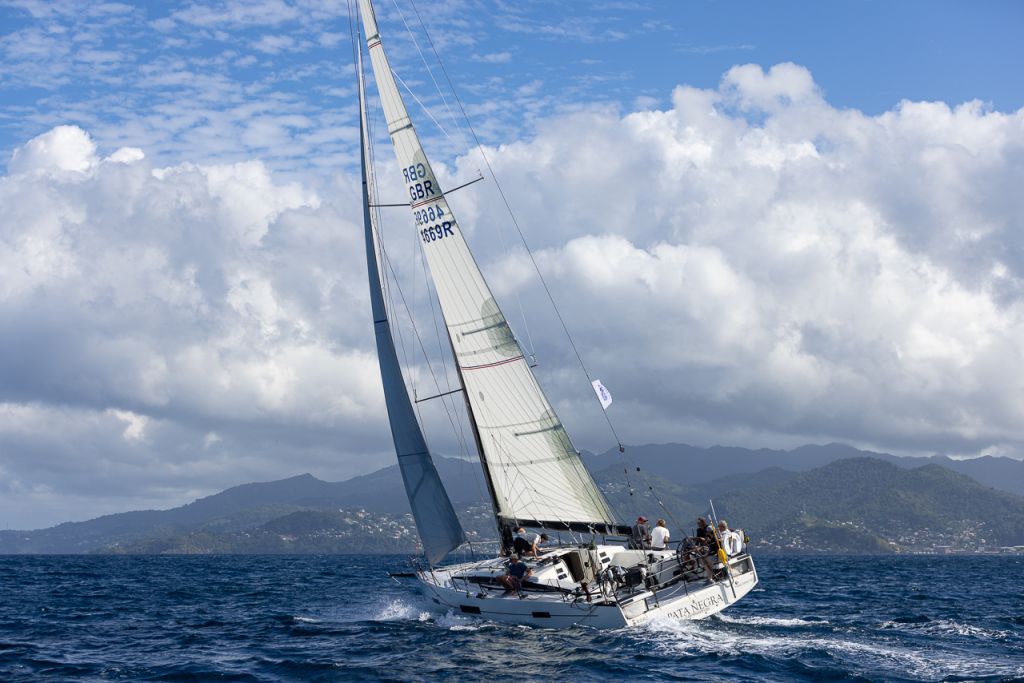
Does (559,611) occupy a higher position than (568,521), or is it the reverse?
(568,521)

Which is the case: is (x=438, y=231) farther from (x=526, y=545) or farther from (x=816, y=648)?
(x=816, y=648)

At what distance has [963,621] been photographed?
99.8ft

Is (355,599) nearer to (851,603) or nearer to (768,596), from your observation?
(768,596)

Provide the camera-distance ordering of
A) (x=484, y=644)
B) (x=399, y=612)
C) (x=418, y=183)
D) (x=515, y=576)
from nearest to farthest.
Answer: (x=484, y=644) → (x=515, y=576) → (x=418, y=183) → (x=399, y=612)

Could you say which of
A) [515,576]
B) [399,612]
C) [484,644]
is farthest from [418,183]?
[399,612]

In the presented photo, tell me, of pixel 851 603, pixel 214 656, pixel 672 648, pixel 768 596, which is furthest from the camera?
pixel 768 596

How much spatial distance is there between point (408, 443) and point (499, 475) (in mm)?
3649

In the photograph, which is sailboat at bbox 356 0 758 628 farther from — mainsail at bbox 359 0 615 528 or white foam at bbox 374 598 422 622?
white foam at bbox 374 598 422 622

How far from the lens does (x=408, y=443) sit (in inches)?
1232

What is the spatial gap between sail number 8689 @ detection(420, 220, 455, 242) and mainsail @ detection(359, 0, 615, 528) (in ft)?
0.10

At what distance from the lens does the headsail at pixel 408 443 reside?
1222 inches

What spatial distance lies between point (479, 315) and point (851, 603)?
63.4 feet

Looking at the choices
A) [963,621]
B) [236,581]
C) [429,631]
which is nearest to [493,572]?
[429,631]

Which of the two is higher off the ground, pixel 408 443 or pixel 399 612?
pixel 408 443
